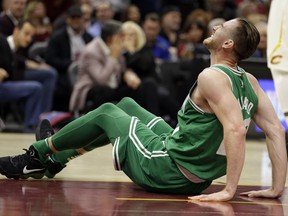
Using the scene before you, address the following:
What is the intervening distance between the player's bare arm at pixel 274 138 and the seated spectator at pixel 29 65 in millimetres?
6252

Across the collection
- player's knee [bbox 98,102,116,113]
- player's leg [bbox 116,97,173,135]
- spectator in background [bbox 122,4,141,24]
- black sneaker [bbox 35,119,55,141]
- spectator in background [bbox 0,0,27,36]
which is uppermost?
player's knee [bbox 98,102,116,113]

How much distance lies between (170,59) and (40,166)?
Result: 26.1ft

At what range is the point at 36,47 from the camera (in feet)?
39.9

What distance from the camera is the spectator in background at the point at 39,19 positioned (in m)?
12.2

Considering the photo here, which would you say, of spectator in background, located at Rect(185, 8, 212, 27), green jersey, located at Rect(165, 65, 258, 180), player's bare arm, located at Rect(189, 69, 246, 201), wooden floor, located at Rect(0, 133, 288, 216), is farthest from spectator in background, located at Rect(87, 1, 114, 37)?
player's bare arm, located at Rect(189, 69, 246, 201)

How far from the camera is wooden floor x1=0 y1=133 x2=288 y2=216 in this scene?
432cm

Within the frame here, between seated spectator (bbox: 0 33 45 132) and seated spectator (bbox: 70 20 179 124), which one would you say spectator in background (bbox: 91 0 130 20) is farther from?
seated spectator (bbox: 0 33 45 132)

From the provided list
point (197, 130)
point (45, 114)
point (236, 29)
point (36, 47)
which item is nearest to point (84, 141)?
point (197, 130)

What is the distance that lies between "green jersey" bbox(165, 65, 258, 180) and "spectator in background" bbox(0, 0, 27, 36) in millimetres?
6427

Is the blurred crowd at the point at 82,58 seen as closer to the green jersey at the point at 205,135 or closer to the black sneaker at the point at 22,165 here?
the black sneaker at the point at 22,165

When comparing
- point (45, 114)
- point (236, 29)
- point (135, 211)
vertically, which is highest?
point (236, 29)

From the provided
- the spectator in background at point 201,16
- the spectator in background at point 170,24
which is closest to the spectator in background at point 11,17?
the spectator in background at point 170,24

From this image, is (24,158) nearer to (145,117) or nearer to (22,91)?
(145,117)

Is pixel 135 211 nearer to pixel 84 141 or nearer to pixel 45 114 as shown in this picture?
pixel 84 141
